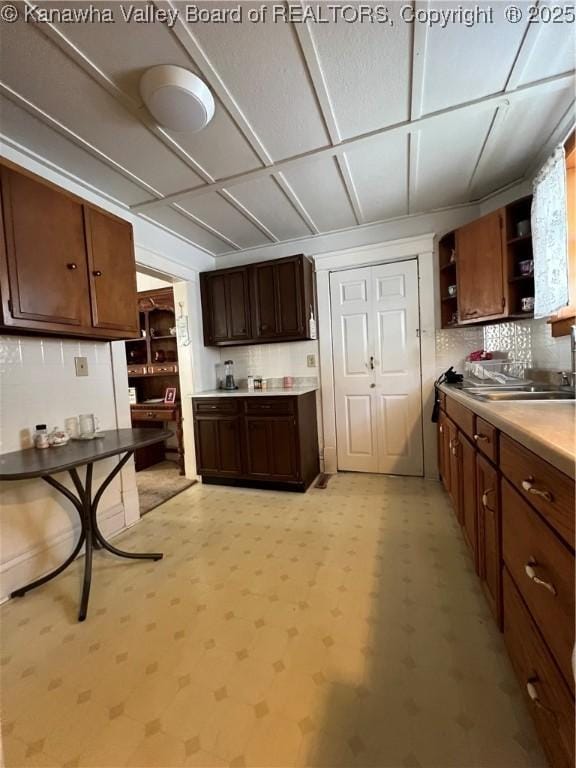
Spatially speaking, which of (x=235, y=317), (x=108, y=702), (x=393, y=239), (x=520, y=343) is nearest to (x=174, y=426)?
(x=235, y=317)

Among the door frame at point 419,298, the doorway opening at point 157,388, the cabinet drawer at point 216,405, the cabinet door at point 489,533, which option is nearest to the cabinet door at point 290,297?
the door frame at point 419,298

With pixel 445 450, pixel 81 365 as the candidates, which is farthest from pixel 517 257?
pixel 81 365

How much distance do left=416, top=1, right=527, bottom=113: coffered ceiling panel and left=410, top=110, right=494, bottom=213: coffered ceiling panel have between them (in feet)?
0.61

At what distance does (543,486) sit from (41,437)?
2.33 m

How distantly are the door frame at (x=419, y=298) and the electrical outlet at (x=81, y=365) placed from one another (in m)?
2.12

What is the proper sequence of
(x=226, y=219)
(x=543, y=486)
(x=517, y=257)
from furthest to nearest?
(x=226, y=219) → (x=517, y=257) → (x=543, y=486)

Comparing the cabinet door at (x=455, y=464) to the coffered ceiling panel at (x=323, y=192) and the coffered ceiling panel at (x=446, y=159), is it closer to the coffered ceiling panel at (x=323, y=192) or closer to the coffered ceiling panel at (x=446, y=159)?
the coffered ceiling panel at (x=446, y=159)

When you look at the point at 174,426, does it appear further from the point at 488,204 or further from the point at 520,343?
the point at 488,204

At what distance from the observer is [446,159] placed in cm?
203

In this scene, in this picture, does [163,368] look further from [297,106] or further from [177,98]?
[297,106]

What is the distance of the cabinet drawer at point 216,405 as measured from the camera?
294 centimetres

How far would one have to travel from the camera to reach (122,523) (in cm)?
230

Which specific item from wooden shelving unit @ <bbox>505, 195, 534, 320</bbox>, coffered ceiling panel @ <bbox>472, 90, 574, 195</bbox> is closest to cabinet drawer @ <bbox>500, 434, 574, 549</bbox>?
wooden shelving unit @ <bbox>505, 195, 534, 320</bbox>

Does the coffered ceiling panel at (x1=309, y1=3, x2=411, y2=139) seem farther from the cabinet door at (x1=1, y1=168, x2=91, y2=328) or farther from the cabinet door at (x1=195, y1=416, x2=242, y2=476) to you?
the cabinet door at (x1=195, y1=416, x2=242, y2=476)
